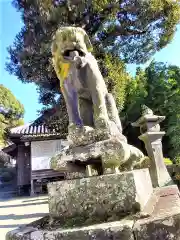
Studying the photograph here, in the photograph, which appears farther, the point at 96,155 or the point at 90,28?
the point at 90,28

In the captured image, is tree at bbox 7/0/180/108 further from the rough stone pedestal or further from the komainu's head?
the rough stone pedestal

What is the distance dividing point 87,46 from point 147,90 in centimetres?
1623

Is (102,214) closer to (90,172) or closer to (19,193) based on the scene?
(90,172)

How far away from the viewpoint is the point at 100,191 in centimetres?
159

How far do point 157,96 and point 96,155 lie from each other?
1606cm

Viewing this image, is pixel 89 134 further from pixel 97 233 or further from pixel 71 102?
pixel 97 233

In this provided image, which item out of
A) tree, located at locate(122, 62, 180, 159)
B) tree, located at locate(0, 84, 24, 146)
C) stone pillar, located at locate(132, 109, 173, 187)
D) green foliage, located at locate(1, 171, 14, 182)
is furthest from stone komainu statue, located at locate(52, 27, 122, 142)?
tree, located at locate(0, 84, 24, 146)

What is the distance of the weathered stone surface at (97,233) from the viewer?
4.27ft

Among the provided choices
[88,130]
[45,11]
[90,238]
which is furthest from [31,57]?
[90,238]

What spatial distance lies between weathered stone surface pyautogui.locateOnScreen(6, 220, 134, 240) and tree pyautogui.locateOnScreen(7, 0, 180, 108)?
9.61 meters

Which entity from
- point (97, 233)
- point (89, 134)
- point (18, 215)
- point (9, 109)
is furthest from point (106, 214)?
point (9, 109)

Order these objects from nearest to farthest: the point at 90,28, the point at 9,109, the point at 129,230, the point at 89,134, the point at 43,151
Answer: the point at 129,230 → the point at 89,134 → the point at 90,28 → the point at 43,151 → the point at 9,109

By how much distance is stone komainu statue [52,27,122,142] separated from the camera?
2115 mm

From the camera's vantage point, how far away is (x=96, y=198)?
62.6 inches
